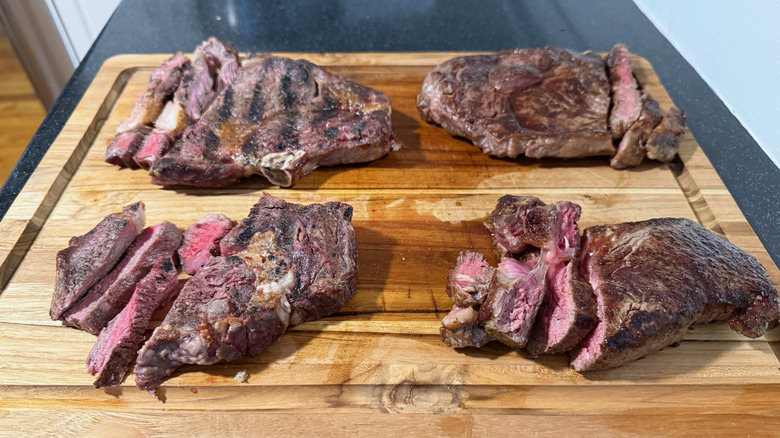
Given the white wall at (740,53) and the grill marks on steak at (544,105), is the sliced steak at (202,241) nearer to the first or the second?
the grill marks on steak at (544,105)

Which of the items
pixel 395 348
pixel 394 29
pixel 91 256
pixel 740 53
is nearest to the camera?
pixel 395 348

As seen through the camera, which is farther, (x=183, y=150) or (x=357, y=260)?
(x=183, y=150)

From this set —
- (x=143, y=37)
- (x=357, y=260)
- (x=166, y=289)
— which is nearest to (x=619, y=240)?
(x=357, y=260)

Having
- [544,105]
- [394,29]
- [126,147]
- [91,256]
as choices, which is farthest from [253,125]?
[394,29]

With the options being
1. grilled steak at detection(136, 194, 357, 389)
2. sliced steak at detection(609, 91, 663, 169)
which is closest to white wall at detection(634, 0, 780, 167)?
sliced steak at detection(609, 91, 663, 169)

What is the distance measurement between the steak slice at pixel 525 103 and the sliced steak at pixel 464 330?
145 centimetres

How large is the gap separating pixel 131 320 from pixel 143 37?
363 cm

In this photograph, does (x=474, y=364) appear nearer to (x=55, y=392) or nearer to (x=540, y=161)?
(x=540, y=161)

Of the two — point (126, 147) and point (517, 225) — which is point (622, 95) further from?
point (126, 147)

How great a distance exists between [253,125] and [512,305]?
83.7 inches

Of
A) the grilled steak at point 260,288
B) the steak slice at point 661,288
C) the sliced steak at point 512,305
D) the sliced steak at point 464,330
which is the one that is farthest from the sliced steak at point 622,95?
the grilled steak at point 260,288

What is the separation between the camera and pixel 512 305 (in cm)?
282

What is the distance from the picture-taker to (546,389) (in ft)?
9.16

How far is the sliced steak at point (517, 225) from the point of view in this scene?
10.1 feet
